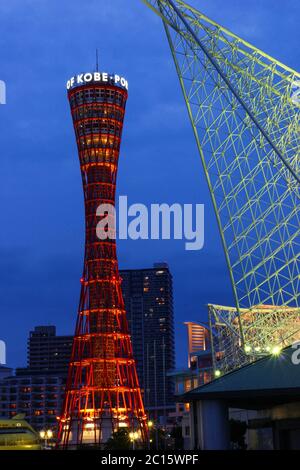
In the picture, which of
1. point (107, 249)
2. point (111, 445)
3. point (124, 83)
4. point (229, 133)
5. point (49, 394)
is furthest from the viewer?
point (49, 394)

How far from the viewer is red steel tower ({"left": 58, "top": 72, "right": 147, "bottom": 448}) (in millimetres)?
91062

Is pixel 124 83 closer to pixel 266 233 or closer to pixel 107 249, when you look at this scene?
pixel 107 249

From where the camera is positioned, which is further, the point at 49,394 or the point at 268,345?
the point at 49,394

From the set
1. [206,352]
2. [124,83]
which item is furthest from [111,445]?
[206,352]

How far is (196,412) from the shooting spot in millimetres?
34156

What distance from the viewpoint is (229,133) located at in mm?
46656

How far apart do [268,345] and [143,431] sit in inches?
1843

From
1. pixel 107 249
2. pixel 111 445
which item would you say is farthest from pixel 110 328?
pixel 111 445

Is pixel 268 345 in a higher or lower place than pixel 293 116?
lower

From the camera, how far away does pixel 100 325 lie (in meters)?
92.1

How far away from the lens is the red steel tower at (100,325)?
9106 cm
